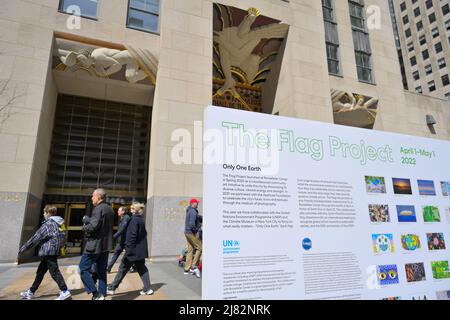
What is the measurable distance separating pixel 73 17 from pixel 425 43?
5833cm

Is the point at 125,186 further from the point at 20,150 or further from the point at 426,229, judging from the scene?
the point at 426,229

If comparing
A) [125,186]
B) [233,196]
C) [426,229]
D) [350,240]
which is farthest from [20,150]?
[426,229]

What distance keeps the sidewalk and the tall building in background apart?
54.8 m

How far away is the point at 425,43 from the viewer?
50938 millimetres

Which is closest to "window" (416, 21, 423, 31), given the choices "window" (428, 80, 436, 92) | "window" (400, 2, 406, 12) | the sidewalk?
"window" (400, 2, 406, 12)

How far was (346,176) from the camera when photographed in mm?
3486

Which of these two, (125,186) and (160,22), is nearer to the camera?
(160,22)

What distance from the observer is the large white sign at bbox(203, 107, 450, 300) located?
277 centimetres

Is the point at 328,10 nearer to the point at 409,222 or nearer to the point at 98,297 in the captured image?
the point at 409,222

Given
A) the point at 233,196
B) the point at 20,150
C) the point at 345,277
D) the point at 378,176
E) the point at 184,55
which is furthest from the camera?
the point at 184,55

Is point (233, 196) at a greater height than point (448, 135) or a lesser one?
lesser

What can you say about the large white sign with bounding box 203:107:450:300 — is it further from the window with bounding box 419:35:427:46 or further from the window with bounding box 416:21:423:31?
the window with bounding box 416:21:423:31

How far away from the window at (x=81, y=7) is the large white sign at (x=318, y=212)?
41.2 feet
